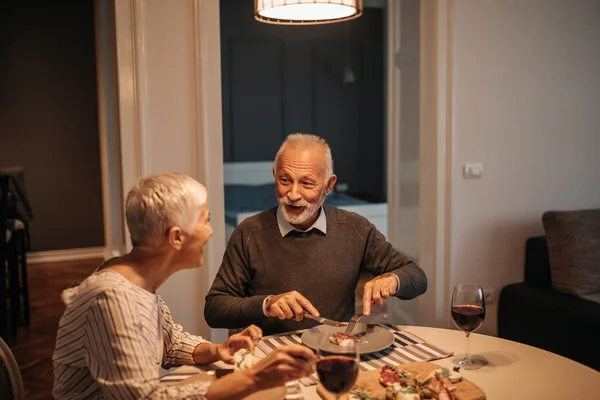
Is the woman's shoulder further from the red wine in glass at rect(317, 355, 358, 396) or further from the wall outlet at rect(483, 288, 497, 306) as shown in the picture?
the wall outlet at rect(483, 288, 497, 306)

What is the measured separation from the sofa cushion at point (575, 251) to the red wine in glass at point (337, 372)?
241 centimetres

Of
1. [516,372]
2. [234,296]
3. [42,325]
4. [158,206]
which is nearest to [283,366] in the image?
[158,206]

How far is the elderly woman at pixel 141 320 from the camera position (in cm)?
131

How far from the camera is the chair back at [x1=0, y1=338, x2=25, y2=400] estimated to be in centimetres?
151

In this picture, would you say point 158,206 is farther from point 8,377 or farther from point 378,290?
point 378,290

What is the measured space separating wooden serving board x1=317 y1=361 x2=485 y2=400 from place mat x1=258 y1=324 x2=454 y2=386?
3.2 inches

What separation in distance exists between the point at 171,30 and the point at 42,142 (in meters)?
4.01

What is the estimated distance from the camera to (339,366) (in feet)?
4.01

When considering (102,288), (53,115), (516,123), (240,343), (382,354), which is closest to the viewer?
(102,288)

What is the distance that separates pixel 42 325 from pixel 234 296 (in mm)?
3140

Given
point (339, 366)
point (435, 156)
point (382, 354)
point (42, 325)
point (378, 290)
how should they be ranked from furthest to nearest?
point (42, 325), point (435, 156), point (378, 290), point (382, 354), point (339, 366)

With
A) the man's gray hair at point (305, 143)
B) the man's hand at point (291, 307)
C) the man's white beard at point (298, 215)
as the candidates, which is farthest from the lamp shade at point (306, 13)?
the man's hand at point (291, 307)

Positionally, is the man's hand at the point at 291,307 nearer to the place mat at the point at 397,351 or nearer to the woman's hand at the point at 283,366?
the place mat at the point at 397,351

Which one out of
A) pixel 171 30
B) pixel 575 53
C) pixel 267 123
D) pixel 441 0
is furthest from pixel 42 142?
pixel 575 53
